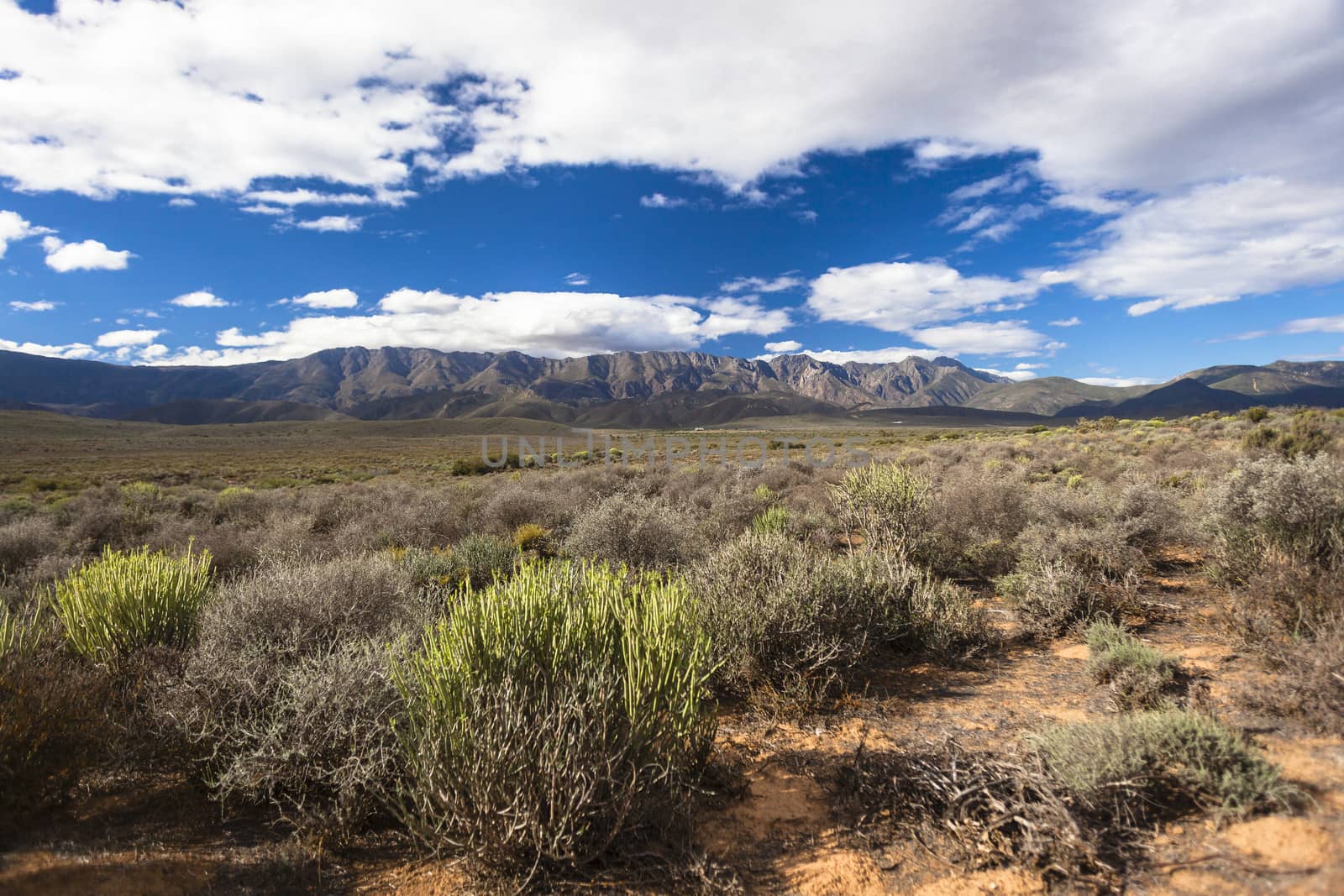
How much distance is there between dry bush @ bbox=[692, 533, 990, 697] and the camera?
4941 mm

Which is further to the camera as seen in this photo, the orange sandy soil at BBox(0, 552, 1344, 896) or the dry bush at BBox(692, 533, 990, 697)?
the dry bush at BBox(692, 533, 990, 697)

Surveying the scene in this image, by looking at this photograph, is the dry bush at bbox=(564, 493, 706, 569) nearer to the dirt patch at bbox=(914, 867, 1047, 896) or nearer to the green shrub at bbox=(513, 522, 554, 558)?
the green shrub at bbox=(513, 522, 554, 558)

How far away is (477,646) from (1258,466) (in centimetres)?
746

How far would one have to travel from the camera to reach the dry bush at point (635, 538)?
8.21m

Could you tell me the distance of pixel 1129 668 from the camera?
14.0 ft

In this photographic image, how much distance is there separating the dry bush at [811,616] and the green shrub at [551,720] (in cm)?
140

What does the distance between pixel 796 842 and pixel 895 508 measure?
5447 millimetres

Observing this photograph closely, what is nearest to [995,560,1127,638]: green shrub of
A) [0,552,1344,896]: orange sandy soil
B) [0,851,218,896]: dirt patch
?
[0,552,1344,896]: orange sandy soil

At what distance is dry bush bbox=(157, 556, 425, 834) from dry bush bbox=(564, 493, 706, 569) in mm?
4148

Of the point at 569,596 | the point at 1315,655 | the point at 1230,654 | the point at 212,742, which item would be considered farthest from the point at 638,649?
the point at 1230,654

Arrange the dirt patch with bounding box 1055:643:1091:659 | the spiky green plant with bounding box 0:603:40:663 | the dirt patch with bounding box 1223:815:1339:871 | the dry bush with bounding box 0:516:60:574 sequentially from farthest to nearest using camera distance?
the dry bush with bounding box 0:516:60:574
the dirt patch with bounding box 1055:643:1091:659
the spiky green plant with bounding box 0:603:40:663
the dirt patch with bounding box 1223:815:1339:871

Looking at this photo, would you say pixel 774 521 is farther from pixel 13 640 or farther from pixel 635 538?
pixel 13 640

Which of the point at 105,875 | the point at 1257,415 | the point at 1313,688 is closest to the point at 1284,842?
the point at 1313,688

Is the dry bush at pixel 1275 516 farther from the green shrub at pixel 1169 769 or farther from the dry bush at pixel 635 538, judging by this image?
the dry bush at pixel 635 538
